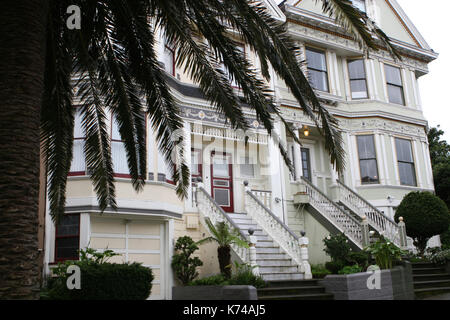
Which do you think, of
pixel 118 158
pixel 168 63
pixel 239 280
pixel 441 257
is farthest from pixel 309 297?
pixel 168 63

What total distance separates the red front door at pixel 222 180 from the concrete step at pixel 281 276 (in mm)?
4316

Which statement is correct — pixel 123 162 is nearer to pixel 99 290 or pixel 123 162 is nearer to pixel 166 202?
pixel 166 202

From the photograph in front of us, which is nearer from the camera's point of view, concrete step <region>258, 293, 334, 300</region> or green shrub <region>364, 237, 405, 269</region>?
concrete step <region>258, 293, 334, 300</region>

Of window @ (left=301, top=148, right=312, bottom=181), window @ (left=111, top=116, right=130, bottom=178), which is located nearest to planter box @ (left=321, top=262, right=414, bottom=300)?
window @ (left=111, top=116, right=130, bottom=178)

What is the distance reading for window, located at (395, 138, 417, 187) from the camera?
20047 mm

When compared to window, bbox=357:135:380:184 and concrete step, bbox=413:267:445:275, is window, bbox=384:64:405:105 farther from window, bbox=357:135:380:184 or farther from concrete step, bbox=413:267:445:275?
concrete step, bbox=413:267:445:275

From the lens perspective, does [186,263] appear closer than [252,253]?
No

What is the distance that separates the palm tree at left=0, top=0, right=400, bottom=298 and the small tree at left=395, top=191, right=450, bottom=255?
34.6ft

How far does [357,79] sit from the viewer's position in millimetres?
20422

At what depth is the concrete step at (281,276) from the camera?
12411 mm

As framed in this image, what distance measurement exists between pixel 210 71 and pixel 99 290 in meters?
5.15

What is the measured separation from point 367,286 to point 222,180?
7.45m

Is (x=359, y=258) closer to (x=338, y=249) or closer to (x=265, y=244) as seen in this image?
(x=338, y=249)

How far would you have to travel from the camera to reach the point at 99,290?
359 inches
